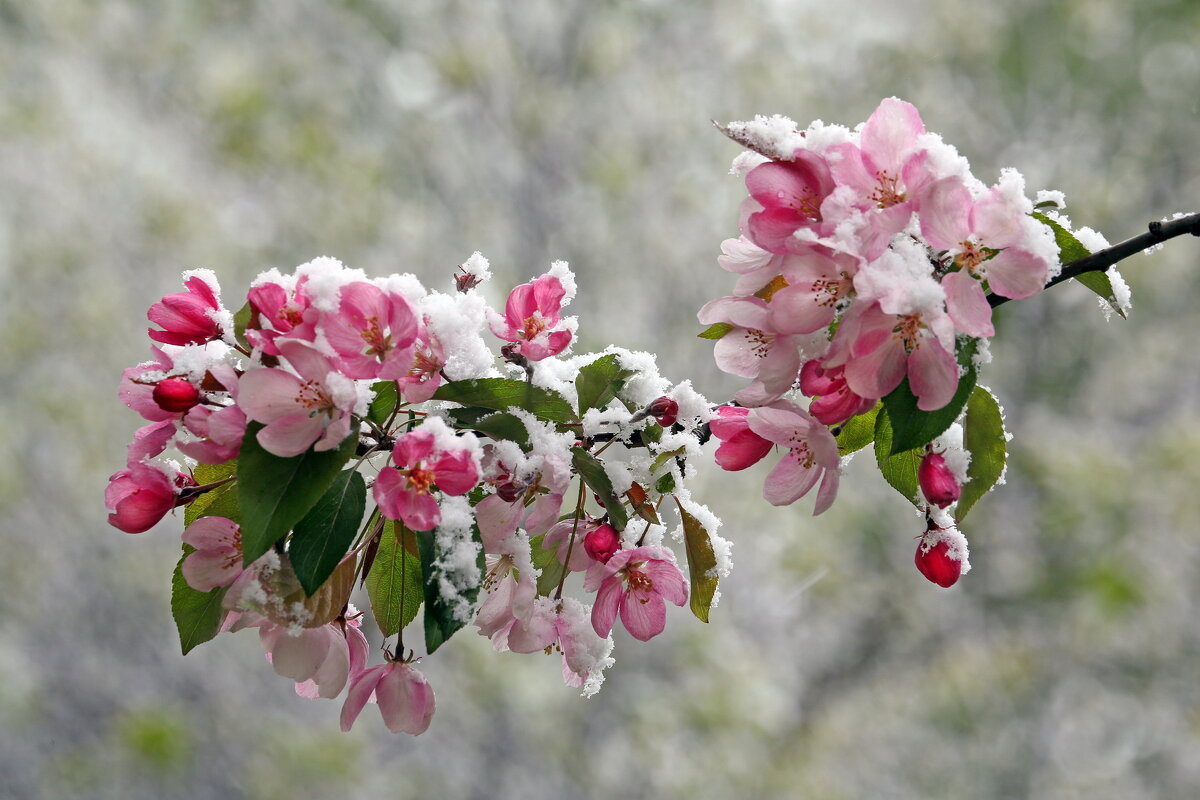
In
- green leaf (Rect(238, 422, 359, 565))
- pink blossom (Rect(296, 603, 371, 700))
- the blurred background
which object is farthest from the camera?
the blurred background

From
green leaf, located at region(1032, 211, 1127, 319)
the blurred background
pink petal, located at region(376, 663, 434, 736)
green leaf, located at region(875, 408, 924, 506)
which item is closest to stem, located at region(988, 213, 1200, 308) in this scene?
green leaf, located at region(1032, 211, 1127, 319)

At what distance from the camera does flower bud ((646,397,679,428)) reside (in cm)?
66

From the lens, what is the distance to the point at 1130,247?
1.92 feet

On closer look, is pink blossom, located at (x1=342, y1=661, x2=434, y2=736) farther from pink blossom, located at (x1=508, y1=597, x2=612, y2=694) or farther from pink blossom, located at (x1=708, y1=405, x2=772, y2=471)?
pink blossom, located at (x1=708, y1=405, x2=772, y2=471)

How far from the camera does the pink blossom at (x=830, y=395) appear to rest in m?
0.59

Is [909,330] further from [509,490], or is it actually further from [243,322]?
[243,322]

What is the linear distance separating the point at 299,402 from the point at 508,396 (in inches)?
5.3

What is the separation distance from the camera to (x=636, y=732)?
4.11 meters

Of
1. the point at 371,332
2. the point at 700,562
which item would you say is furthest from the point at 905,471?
the point at 371,332

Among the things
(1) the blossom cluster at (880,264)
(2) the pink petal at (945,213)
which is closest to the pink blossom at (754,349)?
(1) the blossom cluster at (880,264)

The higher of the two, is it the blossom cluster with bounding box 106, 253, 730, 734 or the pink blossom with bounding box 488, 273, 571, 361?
the pink blossom with bounding box 488, 273, 571, 361

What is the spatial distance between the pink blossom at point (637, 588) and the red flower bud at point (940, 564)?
160 millimetres

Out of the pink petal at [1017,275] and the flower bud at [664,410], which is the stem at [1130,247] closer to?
the pink petal at [1017,275]

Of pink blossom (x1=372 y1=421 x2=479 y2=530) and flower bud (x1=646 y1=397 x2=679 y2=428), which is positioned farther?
flower bud (x1=646 y1=397 x2=679 y2=428)
